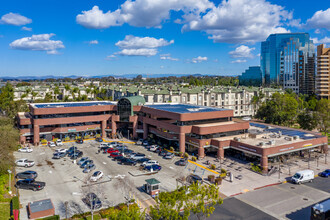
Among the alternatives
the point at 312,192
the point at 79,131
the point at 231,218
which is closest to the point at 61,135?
the point at 79,131

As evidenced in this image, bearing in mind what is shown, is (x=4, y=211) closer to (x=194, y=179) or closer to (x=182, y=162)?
(x=194, y=179)

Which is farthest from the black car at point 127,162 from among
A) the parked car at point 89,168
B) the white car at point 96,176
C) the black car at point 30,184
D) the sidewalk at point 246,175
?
the black car at point 30,184

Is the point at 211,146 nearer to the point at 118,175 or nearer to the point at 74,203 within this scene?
the point at 118,175

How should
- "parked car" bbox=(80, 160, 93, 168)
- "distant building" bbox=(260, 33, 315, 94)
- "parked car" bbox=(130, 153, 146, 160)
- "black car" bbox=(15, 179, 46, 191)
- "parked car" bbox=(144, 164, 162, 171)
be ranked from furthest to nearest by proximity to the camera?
"distant building" bbox=(260, 33, 315, 94) < "parked car" bbox=(130, 153, 146, 160) < "parked car" bbox=(80, 160, 93, 168) < "parked car" bbox=(144, 164, 162, 171) < "black car" bbox=(15, 179, 46, 191)

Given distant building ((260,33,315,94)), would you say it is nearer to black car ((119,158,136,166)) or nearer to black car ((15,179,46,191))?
black car ((119,158,136,166))

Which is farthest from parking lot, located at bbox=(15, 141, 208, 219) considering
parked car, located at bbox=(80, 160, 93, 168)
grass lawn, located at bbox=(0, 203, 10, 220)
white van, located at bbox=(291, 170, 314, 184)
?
white van, located at bbox=(291, 170, 314, 184)

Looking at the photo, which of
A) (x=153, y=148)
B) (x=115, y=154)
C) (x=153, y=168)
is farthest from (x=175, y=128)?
(x=115, y=154)

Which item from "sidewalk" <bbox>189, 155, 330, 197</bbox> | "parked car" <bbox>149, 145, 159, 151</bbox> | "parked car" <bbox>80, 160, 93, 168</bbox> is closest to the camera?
"sidewalk" <bbox>189, 155, 330, 197</bbox>
